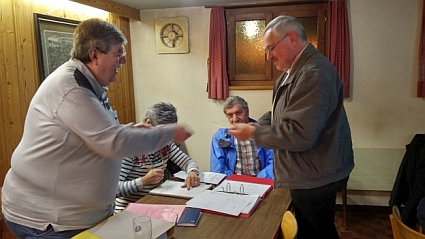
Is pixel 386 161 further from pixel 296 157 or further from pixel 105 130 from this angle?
pixel 105 130

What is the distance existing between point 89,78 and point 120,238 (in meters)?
0.54

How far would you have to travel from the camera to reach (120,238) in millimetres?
1205

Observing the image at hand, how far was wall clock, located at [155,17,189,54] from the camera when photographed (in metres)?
3.74

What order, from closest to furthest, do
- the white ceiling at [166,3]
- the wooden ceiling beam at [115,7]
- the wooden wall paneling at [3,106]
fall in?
the wooden wall paneling at [3,106] < the wooden ceiling beam at [115,7] < the white ceiling at [166,3]

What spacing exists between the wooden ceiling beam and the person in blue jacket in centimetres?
143

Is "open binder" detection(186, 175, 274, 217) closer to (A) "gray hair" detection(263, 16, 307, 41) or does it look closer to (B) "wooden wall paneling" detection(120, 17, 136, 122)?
(A) "gray hair" detection(263, 16, 307, 41)

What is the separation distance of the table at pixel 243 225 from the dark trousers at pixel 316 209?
0.07m

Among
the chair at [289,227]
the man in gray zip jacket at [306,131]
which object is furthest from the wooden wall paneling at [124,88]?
the chair at [289,227]

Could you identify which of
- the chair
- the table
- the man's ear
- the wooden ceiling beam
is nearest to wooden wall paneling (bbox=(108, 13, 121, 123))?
the wooden ceiling beam

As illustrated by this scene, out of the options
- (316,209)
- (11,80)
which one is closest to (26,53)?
(11,80)

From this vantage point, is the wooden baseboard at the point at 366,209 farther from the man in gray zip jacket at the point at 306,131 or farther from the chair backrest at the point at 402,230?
the chair backrest at the point at 402,230

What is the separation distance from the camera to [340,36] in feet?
10.8

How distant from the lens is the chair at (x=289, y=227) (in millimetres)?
1261

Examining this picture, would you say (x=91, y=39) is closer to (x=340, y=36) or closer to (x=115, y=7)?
(x=115, y=7)
